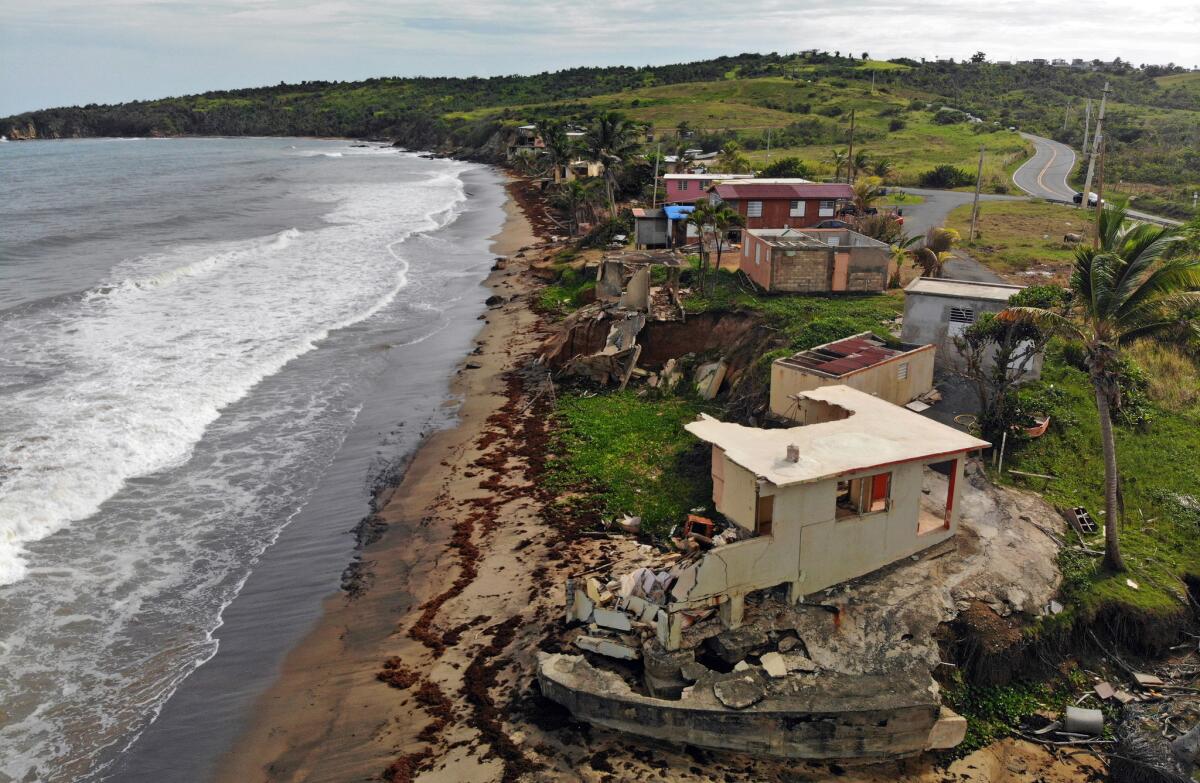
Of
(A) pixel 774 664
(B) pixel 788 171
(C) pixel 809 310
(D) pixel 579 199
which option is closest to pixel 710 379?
(C) pixel 809 310

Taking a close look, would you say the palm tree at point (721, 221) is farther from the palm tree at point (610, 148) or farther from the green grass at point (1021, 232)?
the palm tree at point (610, 148)

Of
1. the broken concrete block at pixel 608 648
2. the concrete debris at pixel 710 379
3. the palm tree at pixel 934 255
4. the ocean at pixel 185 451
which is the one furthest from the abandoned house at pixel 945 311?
the ocean at pixel 185 451

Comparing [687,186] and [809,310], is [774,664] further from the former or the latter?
[687,186]

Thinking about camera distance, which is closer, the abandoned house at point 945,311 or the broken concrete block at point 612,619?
the broken concrete block at point 612,619

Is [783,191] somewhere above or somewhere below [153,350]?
above

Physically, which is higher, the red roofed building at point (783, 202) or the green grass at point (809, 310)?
the red roofed building at point (783, 202)

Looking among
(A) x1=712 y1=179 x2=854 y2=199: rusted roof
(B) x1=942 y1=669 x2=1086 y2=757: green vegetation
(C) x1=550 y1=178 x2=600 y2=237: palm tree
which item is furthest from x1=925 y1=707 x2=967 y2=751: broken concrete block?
(C) x1=550 y1=178 x2=600 y2=237: palm tree
